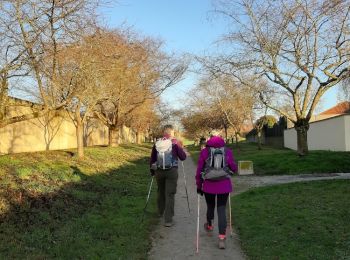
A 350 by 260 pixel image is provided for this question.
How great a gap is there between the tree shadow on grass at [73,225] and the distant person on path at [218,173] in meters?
1.31

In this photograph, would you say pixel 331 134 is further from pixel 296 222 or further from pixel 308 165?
pixel 296 222

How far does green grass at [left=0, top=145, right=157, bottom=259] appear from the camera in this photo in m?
6.55

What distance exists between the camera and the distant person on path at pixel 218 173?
7.33 meters

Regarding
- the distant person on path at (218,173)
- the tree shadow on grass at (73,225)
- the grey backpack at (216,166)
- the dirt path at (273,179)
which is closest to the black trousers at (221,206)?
the distant person on path at (218,173)

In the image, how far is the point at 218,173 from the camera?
7.33 m

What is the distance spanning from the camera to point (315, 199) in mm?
10859

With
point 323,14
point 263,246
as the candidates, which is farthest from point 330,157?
point 263,246

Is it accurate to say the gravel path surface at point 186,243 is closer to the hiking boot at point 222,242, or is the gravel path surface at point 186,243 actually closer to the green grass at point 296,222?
the hiking boot at point 222,242

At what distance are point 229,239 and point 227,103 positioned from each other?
31.1m

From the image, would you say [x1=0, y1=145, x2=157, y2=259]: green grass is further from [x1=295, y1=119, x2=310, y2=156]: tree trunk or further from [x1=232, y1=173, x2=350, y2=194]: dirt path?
[x1=295, y1=119, x2=310, y2=156]: tree trunk

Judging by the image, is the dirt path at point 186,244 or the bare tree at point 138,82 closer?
the dirt path at point 186,244

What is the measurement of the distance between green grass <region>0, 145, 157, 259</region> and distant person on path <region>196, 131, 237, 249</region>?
4.34ft

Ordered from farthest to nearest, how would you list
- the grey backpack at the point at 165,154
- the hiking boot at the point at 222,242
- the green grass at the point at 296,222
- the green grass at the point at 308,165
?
the green grass at the point at 308,165
the grey backpack at the point at 165,154
the hiking boot at the point at 222,242
the green grass at the point at 296,222

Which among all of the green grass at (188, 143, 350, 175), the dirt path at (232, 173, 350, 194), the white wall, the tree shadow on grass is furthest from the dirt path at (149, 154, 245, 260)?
the white wall
